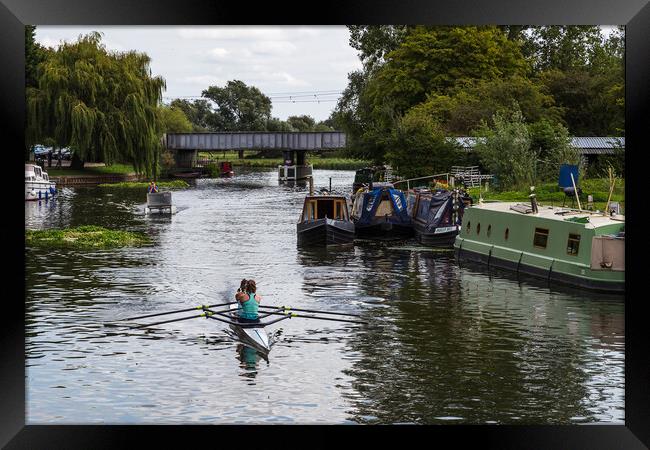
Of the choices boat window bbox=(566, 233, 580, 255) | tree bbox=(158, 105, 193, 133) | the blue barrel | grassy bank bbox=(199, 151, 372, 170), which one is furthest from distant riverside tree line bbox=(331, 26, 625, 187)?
grassy bank bbox=(199, 151, 372, 170)

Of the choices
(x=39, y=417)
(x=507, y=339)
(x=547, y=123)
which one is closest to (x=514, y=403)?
(x=507, y=339)

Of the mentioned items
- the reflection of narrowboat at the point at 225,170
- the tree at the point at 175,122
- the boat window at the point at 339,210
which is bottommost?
the boat window at the point at 339,210

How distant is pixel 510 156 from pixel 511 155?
78 mm

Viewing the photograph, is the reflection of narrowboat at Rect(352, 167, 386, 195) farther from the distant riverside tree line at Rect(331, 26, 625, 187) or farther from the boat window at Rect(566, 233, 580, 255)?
the boat window at Rect(566, 233, 580, 255)

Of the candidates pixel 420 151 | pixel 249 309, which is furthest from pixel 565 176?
pixel 249 309

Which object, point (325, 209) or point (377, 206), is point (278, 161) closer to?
point (377, 206)

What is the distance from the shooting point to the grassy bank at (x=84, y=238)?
40.8 m

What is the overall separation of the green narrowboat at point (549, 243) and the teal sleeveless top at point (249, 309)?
11454 mm

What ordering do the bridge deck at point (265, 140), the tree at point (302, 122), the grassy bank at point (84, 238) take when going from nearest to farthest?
the grassy bank at point (84, 238)
the bridge deck at point (265, 140)
the tree at point (302, 122)

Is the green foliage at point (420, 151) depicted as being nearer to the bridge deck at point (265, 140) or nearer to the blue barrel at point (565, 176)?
the blue barrel at point (565, 176)

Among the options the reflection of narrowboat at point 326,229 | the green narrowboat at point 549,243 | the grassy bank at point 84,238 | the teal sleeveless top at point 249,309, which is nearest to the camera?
the teal sleeveless top at point 249,309

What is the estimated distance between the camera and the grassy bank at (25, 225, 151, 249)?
4084 centimetres

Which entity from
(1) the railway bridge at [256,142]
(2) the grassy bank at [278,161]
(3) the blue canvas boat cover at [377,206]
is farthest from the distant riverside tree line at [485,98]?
(2) the grassy bank at [278,161]
